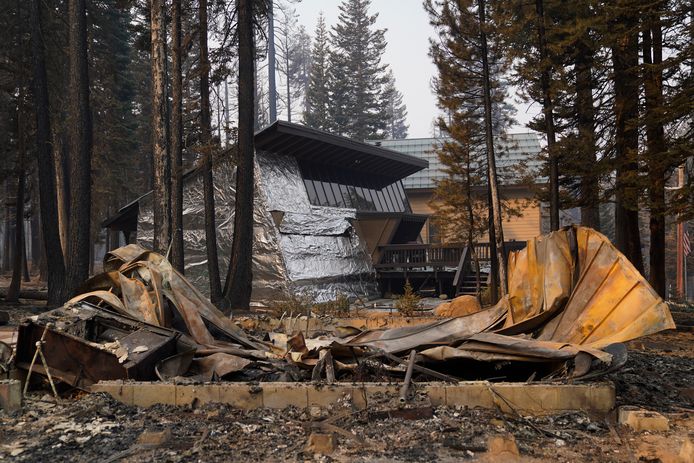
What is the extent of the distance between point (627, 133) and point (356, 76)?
166ft

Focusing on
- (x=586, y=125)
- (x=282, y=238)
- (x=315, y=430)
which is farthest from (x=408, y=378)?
(x=282, y=238)

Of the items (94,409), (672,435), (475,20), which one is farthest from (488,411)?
(475,20)

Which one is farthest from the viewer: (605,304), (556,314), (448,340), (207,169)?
(207,169)

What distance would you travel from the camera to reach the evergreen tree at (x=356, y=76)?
63.3 m

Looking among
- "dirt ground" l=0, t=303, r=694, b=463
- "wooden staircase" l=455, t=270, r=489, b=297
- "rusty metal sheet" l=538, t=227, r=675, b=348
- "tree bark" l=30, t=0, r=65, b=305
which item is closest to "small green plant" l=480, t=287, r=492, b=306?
"wooden staircase" l=455, t=270, r=489, b=297

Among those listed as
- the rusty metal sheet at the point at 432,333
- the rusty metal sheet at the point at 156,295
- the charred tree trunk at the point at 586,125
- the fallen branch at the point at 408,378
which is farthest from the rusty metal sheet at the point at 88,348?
the charred tree trunk at the point at 586,125

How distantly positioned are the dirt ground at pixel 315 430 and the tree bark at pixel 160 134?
8665 millimetres

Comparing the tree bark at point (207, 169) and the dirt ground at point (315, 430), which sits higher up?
the tree bark at point (207, 169)

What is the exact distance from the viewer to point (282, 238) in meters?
22.7

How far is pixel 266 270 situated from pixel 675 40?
13.4 m

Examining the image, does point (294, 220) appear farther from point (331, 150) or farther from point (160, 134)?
point (160, 134)

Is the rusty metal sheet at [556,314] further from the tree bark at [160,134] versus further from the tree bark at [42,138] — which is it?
the tree bark at [42,138]

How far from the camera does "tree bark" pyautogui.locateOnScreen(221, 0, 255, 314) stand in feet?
61.9

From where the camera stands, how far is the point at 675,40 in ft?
52.7
